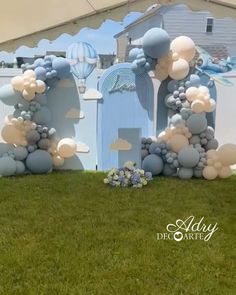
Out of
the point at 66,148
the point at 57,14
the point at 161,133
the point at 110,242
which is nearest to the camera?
the point at 110,242

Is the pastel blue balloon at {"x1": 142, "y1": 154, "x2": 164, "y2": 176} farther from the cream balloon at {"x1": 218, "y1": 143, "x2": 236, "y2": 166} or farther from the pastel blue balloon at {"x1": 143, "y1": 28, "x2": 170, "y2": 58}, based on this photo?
the pastel blue balloon at {"x1": 143, "y1": 28, "x2": 170, "y2": 58}

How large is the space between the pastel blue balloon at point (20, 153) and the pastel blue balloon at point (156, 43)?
1845mm

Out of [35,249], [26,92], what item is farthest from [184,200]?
[26,92]

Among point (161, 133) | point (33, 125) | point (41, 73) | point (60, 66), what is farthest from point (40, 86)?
point (161, 133)

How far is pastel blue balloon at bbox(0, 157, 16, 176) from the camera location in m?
4.72

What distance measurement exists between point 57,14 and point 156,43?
4.11 ft

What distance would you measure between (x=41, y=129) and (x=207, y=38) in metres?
12.6

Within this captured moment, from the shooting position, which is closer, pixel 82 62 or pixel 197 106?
pixel 197 106

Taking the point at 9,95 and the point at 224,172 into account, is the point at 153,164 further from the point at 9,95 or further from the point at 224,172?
the point at 9,95

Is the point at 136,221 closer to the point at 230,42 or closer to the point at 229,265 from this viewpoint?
the point at 229,265

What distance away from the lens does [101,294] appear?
2203 mm

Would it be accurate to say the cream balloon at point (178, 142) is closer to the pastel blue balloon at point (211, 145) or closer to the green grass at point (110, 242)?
the pastel blue balloon at point (211, 145)

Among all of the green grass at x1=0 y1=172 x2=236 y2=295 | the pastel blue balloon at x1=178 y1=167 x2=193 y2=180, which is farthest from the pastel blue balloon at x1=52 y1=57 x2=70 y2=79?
the pastel blue balloon at x1=178 y1=167 x2=193 y2=180

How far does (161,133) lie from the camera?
5098 mm
